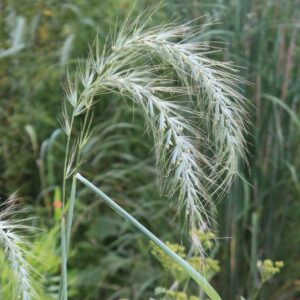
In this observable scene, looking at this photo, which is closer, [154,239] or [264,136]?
[154,239]

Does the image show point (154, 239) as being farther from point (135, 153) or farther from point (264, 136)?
point (135, 153)

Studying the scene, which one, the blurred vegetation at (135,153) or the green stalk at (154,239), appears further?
the blurred vegetation at (135,153)

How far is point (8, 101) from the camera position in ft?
16.6

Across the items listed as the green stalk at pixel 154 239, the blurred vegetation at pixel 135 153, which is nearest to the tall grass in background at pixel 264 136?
the blurred vegetation at pixel 135 153

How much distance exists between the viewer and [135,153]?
4.62 meters

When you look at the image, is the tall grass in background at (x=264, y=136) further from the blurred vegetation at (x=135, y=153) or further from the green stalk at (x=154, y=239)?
the green stalk at (x=154, y=239)

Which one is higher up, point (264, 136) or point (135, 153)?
point (264, 136)

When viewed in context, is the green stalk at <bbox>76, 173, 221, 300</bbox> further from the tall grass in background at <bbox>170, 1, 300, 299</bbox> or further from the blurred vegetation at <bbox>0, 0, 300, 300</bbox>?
the tall grass in background at <bbox>170, 1, 300, 299</bbox>

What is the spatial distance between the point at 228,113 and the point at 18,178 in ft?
10.5

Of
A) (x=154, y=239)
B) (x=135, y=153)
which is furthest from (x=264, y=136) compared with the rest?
(x=154, y=239)

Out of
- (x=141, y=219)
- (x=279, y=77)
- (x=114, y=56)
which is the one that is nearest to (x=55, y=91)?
(x=141, y=219)

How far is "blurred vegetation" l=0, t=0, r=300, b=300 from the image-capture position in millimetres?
3895

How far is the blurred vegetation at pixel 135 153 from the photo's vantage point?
389 centimetres

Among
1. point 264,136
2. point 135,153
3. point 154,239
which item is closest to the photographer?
point 154,239
